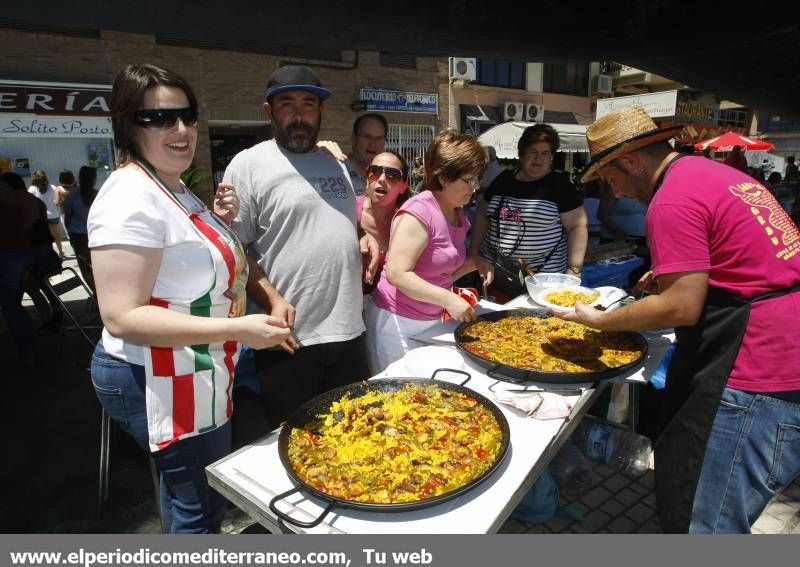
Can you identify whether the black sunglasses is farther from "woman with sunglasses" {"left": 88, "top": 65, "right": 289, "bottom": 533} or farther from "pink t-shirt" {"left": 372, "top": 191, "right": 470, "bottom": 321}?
"pink t-shirt" {"left": 372, "top": 191, "right": 470, "bottom": 321}

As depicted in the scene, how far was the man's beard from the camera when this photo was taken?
2377 millimetres

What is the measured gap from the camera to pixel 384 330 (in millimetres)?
2568

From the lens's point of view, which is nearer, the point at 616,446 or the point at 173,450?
the point at 173,450

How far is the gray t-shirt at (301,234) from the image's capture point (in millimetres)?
2299

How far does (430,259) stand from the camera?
2443 millimetres

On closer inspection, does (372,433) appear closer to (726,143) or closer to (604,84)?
(726,143)

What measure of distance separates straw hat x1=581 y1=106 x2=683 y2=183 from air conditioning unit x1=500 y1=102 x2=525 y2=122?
18.1 meters

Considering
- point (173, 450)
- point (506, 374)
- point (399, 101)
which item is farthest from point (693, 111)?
point (173, 450)

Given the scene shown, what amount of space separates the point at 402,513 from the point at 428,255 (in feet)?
4.45

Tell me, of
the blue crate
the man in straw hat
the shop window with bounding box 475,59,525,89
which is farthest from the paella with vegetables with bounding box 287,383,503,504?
the shop window with bounding box 475,59,525,89

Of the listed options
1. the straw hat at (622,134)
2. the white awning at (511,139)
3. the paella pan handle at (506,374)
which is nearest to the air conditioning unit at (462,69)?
the white awning at (511,139)

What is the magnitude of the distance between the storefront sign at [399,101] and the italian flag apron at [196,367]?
13.8m
